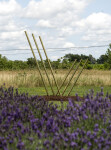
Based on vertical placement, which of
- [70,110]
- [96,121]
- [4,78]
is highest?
[4,78]

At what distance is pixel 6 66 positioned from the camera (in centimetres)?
2784

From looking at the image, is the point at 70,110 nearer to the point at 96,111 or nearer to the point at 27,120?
the point at 96,111

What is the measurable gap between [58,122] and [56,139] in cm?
77

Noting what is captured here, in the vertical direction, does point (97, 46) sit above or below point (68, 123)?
above

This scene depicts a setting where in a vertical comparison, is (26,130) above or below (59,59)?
below

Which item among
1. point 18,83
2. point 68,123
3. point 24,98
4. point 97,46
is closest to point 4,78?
point 18,83

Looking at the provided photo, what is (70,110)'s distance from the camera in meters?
3.89

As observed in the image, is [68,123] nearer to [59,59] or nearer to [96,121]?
[96,121]

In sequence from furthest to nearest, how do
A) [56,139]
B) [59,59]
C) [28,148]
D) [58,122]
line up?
[59,59]
[58,122]
[28,148]
[56,139]

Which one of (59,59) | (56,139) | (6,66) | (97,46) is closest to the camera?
(56,139)

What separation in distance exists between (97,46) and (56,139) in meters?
15.7

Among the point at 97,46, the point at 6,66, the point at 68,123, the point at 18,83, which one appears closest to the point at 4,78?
the point at 18,83

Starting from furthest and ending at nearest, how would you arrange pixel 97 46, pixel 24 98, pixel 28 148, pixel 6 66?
pixel 6 66, pixel 97 46, pixel 24 98, pixel 28 148

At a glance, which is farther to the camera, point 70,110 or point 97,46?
point 97,46
